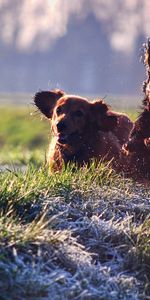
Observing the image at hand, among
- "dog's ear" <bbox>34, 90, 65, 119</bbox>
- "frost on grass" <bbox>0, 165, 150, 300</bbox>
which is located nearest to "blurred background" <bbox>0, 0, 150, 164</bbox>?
"dog's ear" <bbox>34, 90, 65, 119</bbox>

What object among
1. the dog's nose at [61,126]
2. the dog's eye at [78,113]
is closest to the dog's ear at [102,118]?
the dog's eye at [78,113]

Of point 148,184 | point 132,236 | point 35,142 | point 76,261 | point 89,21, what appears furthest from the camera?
point 89,21

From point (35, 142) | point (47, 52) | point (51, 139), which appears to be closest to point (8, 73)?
point (47, 52)

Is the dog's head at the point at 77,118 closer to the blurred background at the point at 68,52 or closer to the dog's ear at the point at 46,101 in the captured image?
the dog's ear at the point at 46,101

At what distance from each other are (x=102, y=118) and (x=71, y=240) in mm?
3898

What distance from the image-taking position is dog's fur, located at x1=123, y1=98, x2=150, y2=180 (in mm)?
10289

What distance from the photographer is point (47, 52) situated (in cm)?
15300

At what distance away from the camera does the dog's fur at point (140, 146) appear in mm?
10289

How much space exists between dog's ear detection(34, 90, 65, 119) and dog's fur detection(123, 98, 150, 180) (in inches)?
68.6

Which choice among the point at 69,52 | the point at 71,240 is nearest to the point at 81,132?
the point at 71,240

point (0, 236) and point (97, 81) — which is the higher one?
point (97, 81)

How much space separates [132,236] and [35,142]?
3599 cm

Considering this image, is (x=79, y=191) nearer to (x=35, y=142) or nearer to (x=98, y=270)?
(x=98, y=270)

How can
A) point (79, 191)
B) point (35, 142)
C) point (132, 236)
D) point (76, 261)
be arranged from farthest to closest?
point (35, 142) → point (79, 191) → point (132, 236) → point (76, 261)
